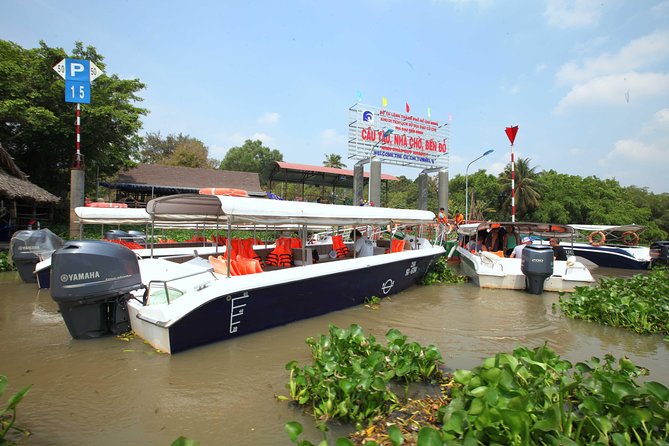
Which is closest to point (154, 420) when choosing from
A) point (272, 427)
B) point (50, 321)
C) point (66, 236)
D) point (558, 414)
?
point (272, 427)

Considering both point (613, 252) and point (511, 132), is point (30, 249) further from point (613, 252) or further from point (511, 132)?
point (613, 252)

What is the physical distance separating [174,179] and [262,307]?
799 inches

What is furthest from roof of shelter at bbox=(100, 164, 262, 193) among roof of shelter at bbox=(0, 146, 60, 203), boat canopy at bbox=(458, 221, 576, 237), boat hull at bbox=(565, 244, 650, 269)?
boat hull at bbox=(565, 244, 650, 269)

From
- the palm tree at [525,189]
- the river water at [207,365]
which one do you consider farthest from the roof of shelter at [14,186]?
the palm tree at [525,189]

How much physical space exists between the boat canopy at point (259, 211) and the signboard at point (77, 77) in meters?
8.41

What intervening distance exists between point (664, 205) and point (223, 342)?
49.3m

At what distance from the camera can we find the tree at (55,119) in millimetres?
14505

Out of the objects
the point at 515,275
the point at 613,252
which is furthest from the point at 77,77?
the point at 613,252

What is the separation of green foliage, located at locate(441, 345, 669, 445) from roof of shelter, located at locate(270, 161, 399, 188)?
19.6 m

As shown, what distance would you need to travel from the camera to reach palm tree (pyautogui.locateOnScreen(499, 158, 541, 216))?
34719 millimetres

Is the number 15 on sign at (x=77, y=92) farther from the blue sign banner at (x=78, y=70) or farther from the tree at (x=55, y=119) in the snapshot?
the tree at (x=55, y=119)

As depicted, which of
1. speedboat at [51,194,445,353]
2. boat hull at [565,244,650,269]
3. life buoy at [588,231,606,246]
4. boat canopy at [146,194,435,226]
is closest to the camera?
speedboat at [51,194,445,353]

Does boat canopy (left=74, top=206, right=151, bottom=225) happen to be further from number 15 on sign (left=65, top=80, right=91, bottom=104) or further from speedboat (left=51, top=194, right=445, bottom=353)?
number 15 on sign (left=65, top=80, right=91, bottom=104)

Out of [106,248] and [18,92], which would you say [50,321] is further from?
[18,92]
